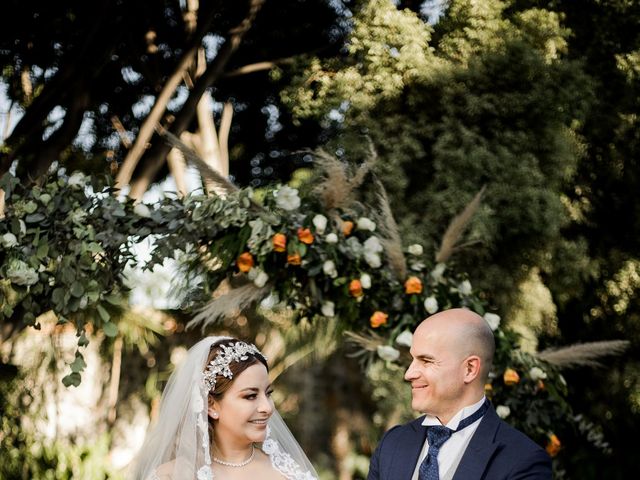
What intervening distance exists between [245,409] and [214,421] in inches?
6.8

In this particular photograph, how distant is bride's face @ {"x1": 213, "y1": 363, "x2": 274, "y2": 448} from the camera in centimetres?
280

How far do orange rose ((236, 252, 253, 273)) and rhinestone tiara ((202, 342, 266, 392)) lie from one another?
0.99 metres

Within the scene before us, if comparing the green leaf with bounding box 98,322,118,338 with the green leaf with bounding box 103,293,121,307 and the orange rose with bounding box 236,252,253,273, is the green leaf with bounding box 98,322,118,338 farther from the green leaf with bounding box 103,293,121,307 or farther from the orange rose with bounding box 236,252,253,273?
the orange rose with bounding box 236,252,253,273

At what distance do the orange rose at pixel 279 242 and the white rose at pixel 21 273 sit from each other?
1.10 meters

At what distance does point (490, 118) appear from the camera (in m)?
5.48

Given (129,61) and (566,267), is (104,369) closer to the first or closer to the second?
(129,61)

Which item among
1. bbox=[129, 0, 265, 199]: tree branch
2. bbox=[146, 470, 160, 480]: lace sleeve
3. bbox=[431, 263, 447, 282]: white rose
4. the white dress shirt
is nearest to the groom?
the white dress shirt

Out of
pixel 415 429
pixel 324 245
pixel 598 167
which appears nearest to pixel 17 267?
pixel 324 245

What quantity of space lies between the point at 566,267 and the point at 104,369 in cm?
414

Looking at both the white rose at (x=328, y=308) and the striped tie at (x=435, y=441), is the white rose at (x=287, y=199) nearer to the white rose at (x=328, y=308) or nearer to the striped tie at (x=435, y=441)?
the white rose at (x=328, y=308)

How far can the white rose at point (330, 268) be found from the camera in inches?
153

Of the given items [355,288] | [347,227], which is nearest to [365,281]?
[355,288]

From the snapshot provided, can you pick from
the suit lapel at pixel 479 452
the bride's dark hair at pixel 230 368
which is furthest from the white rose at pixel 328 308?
the suit lapel at pixel 479 452

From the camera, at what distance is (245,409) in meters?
2.80
